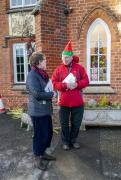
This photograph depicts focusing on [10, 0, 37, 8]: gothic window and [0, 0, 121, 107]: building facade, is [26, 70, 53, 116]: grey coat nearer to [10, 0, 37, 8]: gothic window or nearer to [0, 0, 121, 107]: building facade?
[0, 0, 121, 107]: building facade

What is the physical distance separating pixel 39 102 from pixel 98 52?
442 cm

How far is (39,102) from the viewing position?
489cm

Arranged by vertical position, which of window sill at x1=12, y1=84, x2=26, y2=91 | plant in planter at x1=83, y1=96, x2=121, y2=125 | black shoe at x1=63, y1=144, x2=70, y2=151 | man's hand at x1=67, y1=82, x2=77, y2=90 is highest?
man's hand at x1=67, y1=82, x2=77, y2=90

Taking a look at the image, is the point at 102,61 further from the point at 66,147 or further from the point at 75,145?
the point at 66,147

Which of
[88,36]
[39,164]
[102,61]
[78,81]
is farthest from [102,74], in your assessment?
[39,164]

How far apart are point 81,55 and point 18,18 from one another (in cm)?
357

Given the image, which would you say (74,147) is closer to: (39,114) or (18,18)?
(39,114)

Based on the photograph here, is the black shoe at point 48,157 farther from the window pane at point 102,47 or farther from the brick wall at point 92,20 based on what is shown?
the window pane at point 102,47

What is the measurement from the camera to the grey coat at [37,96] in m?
4.79

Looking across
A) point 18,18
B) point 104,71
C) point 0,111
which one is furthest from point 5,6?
point 104,71

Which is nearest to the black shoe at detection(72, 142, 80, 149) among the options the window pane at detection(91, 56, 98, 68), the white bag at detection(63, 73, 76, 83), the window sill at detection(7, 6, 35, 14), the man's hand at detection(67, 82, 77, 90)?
the man's hand at detection(67, 82, 77, 90)

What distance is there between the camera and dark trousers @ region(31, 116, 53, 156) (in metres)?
4.93

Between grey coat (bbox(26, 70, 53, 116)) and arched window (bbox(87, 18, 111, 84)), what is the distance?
13.6 feet

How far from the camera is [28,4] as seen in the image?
10969 mm
